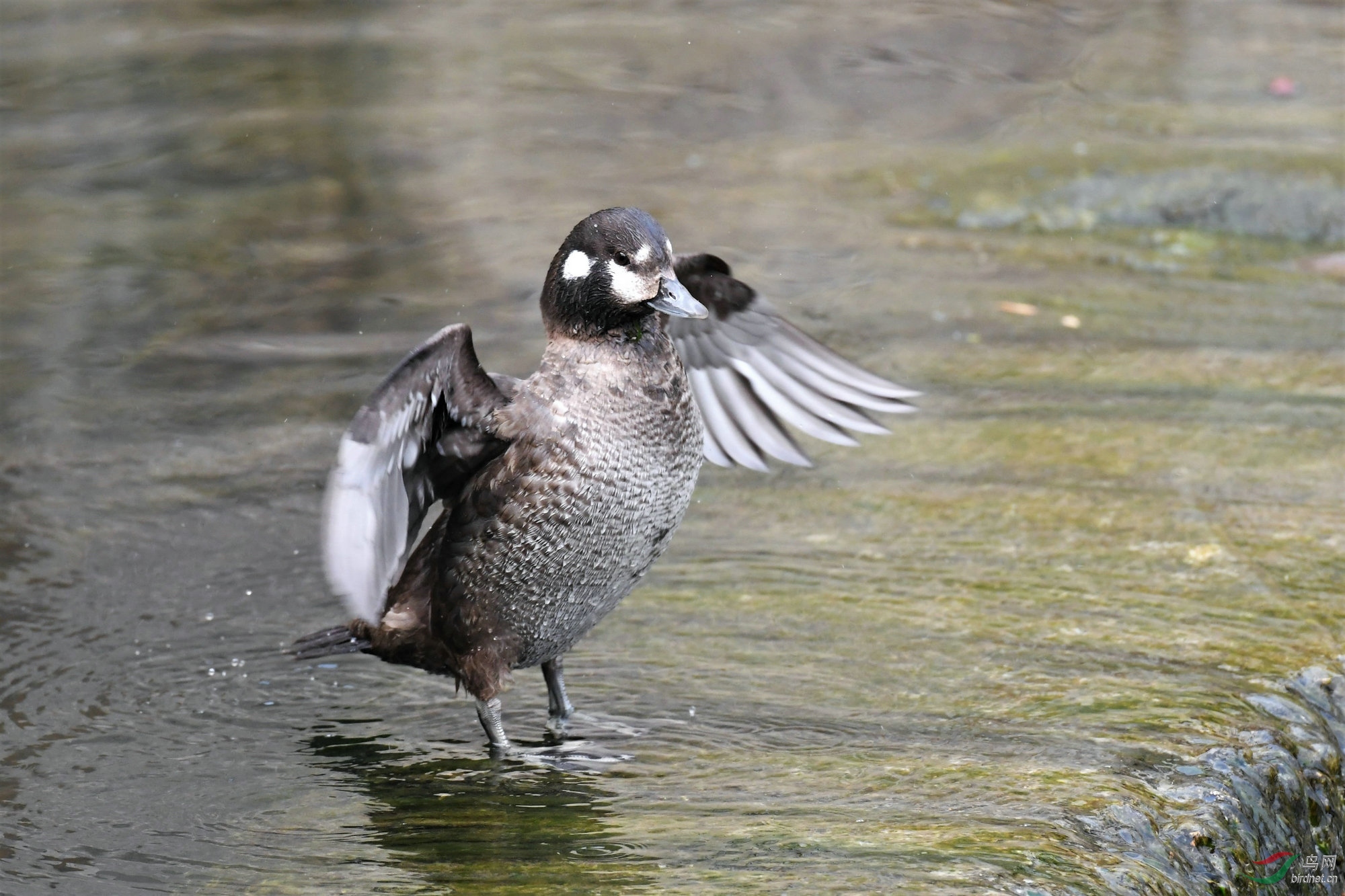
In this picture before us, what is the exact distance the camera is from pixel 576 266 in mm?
4543

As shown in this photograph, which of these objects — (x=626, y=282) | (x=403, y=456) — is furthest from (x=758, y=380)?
(x=403, y=456)

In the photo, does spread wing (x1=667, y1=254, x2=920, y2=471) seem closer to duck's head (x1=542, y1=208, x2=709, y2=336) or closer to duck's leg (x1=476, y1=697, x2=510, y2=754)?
duck's head (x1=542, y1=208, x2=709, y2=336)

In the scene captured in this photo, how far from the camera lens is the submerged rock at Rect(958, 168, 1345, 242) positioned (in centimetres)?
966

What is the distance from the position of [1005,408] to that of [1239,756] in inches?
112

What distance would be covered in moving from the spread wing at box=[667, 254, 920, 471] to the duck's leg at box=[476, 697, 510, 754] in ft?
3.93

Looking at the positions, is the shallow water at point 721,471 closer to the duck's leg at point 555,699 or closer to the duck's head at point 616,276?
the duck's leg at point 555,699

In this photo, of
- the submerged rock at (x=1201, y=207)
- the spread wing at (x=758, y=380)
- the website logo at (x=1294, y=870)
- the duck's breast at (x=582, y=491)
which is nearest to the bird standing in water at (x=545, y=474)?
the duck's breast at (x=582, y=491)

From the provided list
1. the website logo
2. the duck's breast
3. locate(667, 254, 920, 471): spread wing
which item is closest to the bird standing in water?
the duck's breast


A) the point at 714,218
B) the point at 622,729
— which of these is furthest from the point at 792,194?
the point at 622,729

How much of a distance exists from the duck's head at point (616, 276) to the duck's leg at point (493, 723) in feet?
3.30

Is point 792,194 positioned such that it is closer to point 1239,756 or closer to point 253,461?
point 253,461

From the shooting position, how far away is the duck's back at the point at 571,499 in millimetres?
4395

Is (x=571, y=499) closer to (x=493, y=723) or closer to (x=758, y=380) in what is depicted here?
(x=493, y=723)

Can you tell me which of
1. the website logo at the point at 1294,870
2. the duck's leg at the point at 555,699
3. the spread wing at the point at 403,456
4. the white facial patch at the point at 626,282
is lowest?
the website logo at the point at 1294,870
